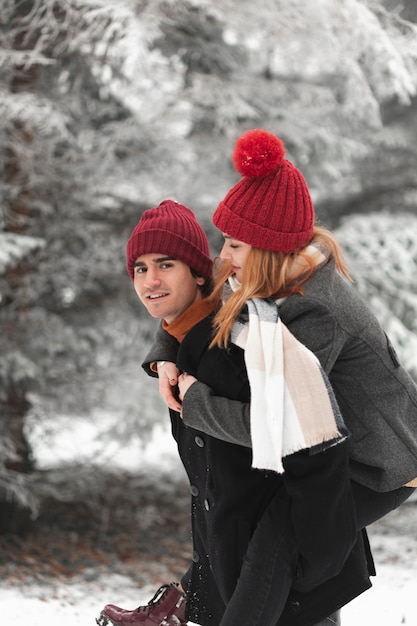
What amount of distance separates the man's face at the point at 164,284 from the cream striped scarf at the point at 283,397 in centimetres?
53

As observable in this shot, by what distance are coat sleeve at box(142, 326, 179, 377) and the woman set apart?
239 millimetres

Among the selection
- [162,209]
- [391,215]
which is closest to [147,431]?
[391,215]

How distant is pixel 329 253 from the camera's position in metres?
2.34

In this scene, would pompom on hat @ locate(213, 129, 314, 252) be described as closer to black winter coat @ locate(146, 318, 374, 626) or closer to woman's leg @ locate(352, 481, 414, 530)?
black winter coat @ locate(146, 318, 374, 626)

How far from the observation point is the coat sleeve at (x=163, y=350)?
2.62m

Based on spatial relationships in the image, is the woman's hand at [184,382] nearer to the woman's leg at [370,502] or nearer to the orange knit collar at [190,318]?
the orange knit collar at [190,318]

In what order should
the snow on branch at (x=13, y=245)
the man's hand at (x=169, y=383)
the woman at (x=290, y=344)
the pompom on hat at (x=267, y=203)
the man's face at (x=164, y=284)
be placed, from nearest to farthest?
1. the woman at (x=290, y=344)
2. the pompom on hat at (x=267, y=203)
3. the man's hand at (x=169, y=383)
4. the man's face at (x=164, y=284)
5. the snow on branch at (x=13, y=245)

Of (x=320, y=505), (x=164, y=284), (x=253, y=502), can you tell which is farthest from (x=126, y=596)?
(x=320, y=505)

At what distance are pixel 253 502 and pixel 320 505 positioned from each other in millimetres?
265

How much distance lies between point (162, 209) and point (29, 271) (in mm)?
3342

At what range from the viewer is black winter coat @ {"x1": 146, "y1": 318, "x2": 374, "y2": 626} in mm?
2117

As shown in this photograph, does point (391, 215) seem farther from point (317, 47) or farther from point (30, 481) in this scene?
point (30, 481)

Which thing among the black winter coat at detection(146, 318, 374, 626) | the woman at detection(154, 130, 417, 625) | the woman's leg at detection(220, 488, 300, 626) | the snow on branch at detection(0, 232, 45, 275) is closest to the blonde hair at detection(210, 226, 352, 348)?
the woman at detection(154, 130, 417, 625)

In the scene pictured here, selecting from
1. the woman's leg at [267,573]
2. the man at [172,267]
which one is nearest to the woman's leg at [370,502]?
the woman's leg at [267,573]
